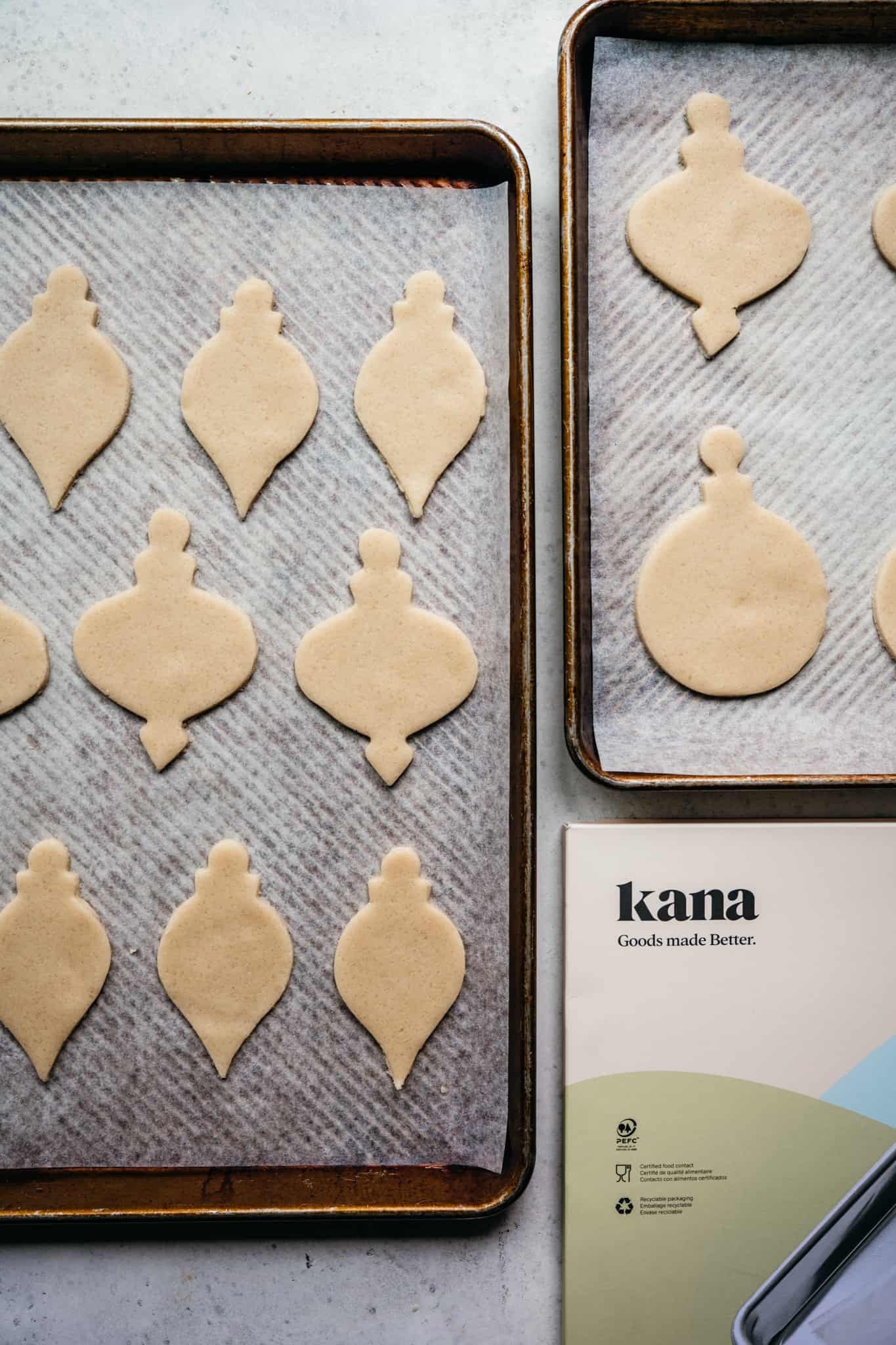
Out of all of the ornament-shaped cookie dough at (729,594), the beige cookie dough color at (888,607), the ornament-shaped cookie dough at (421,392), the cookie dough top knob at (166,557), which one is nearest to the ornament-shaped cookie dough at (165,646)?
the cookie dough top knob at (166,557)

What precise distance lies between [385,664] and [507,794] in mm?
112

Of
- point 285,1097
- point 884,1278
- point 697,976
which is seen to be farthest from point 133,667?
point 884,1278

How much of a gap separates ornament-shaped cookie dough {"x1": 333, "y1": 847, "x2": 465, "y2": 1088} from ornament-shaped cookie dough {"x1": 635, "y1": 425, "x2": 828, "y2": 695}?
0.22 meters

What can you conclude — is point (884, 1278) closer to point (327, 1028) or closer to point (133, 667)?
point (327, 1028)

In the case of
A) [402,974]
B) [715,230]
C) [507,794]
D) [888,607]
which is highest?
[715,230]

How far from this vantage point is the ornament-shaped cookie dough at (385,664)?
603mm

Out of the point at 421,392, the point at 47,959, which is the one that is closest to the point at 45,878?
the point at 47,959

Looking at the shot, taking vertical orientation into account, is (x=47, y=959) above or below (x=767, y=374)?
below

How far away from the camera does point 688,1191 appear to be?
0.60 meters

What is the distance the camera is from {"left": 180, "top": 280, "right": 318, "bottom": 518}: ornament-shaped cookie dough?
0.61 m

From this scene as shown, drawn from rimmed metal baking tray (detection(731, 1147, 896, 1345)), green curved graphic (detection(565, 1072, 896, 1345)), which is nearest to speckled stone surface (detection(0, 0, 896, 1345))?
green curved graphic (detection(565, 1072, 896, 1345))

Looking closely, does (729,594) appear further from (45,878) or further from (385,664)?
(45,878)

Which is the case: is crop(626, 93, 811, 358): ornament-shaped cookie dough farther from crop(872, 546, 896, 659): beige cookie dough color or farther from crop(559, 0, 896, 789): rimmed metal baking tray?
crop(872, 546, 896, 659): beige cookie dough color

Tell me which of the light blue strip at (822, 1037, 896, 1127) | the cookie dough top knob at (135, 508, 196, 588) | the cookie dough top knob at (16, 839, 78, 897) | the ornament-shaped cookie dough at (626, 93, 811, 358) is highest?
the ornament-shaped cookie dough at (626, 93, 811, 358)
